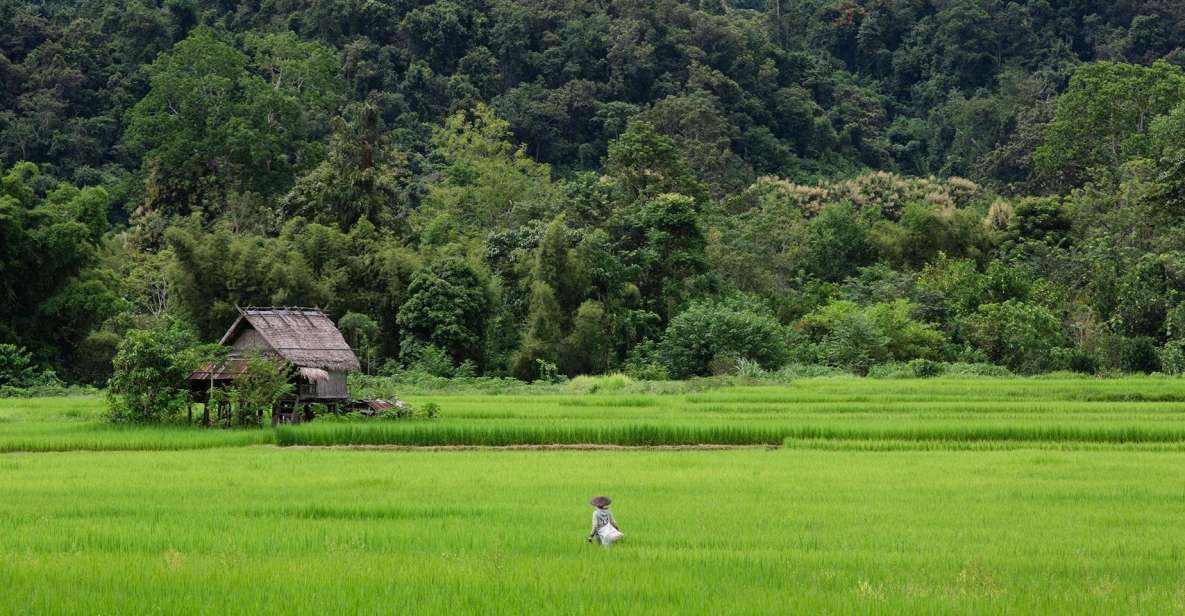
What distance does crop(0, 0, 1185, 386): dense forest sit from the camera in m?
40.3

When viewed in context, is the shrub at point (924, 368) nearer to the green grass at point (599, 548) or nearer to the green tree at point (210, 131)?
the green grass at point (599, 548)

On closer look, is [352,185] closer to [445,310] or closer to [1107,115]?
[445,310]

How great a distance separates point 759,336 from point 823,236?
12468mm

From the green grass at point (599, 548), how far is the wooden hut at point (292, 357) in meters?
8.13

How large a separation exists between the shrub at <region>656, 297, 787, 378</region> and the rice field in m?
14.6

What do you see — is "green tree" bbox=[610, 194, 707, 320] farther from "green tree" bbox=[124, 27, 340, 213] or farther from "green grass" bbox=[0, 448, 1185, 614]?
"green grass" bbox=[0, 448, 1185, 614]

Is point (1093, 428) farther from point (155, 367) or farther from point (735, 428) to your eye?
point (155, 367)

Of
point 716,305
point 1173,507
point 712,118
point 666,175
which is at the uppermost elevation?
point 712,118

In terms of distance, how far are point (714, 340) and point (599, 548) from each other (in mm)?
29032

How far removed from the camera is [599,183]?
48062mm

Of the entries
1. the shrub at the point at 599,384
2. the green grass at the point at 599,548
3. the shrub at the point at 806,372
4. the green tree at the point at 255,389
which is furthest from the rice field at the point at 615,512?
the shrub at the point at 806,372

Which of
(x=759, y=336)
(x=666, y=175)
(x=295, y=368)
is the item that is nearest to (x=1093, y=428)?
(x=295, y=368)

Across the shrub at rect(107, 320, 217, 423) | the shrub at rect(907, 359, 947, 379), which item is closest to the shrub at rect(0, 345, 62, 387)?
the shrub at rect(107, 320, 217, 423)

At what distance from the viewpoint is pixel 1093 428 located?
22219mm
